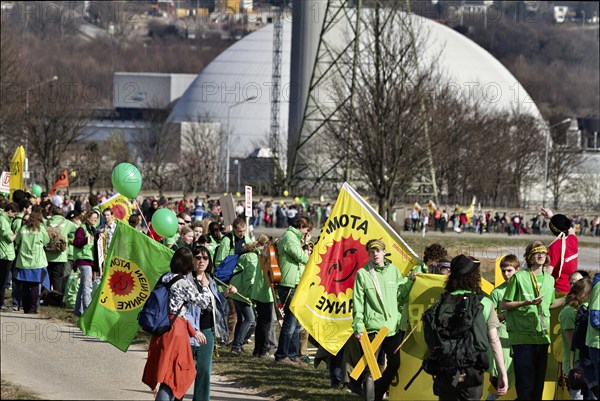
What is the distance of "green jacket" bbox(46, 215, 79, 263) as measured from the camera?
2180 cm

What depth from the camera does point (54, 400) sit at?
13141 mm

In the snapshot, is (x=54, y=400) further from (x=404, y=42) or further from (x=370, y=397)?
(x=404, y=42)

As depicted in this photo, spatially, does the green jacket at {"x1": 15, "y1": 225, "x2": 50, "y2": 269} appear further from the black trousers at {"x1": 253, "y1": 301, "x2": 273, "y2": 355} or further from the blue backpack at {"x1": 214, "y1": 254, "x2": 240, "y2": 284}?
the black trousers at {"x1": 253, "y1": 301, "x2": 273, "y2": 355}

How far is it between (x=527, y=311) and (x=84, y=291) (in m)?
9.22

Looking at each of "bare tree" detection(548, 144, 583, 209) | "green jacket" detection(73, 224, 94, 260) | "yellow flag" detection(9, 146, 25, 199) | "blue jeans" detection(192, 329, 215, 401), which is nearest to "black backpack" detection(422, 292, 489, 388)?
"blue jeans" detection(192, 329, 215, 401)

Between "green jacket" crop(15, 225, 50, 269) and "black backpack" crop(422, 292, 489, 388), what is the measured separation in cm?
1022

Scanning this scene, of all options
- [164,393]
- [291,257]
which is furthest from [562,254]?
[164,393]

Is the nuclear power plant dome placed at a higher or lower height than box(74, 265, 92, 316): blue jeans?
higher

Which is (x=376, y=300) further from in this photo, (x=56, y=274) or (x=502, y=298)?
(x=56, y=274)

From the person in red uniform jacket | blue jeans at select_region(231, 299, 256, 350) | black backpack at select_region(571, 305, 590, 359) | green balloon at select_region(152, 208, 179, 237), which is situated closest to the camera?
black backpack at select_region(571, 305, 590, 359)

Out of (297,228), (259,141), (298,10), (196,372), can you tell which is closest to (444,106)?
(298,10)

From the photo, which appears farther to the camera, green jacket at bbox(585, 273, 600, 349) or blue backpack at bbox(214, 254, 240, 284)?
blue backpack at bbox(214, 254, 240, 284)

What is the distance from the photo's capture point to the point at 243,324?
17828 millimetres

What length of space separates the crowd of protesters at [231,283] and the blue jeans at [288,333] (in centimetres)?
1
